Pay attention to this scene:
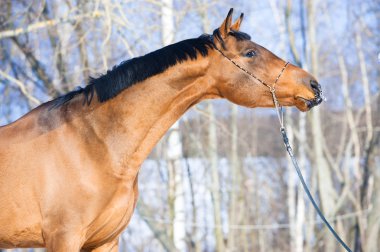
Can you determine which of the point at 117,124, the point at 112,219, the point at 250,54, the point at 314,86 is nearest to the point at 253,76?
the point at 250,54

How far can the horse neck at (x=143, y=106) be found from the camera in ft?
12.5

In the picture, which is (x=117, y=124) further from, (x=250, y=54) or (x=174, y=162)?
(x=174, y=162)

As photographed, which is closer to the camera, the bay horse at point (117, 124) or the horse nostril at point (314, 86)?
the bay horse at point (117, 124)

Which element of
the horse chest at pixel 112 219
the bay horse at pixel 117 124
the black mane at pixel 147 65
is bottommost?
the horse chest at pixel 112 219

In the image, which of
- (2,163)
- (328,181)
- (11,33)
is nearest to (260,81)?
(2,163)

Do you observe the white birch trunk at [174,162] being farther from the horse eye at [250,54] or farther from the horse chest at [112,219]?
the horse chest at [112,219]

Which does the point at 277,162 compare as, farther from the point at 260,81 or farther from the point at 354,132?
the point at 260,81

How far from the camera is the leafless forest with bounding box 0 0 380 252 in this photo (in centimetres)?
854

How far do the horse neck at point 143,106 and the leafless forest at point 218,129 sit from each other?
101 inches

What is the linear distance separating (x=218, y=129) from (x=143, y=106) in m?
9.83

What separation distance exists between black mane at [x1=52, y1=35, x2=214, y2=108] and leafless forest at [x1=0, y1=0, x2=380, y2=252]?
262cm

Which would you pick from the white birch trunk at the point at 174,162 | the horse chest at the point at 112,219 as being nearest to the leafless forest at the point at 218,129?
the white birch trunk at the point at 174,162

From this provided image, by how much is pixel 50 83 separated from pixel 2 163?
17.4 ft

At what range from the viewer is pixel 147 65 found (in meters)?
3.81
